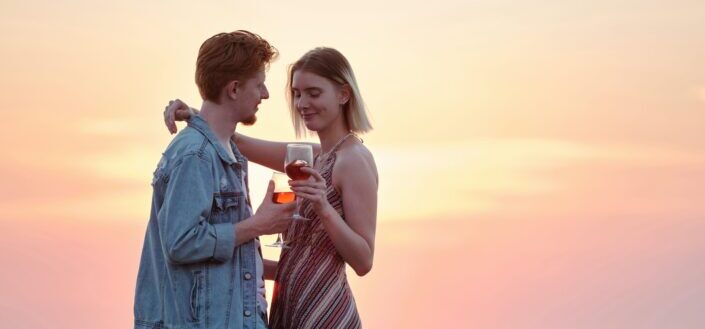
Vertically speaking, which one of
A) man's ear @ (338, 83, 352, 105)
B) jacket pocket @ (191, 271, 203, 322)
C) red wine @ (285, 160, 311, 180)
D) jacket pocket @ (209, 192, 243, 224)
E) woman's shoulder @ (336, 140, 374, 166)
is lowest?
jacket pocket @ (191, 271, 203, 322)

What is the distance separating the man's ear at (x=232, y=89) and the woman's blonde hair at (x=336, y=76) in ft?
1.99

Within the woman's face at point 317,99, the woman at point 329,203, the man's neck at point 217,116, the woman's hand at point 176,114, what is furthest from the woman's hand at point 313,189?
the woman's hand at point 176,114

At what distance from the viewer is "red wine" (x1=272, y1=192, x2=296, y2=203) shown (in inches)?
207

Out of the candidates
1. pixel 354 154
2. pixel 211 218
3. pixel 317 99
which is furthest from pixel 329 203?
pixel 211 218

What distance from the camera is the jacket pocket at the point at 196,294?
5219mm

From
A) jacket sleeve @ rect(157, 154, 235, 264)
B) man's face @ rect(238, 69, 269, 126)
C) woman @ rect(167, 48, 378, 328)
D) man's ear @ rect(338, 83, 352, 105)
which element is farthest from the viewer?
man's ear @ rect(338, 83, 352, 105)

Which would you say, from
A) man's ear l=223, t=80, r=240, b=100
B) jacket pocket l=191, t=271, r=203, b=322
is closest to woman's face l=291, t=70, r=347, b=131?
man's ear l=223, t=80, r=240, b=100

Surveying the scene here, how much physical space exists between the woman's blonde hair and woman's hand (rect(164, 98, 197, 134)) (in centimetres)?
60

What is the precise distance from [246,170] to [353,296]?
94cm

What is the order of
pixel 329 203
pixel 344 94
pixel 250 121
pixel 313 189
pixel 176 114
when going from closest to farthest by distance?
pixel 313 189, pixel 250 121, pixel 176 114, pixel 329 203, pixel 344 94

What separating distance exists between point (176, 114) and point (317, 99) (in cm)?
69

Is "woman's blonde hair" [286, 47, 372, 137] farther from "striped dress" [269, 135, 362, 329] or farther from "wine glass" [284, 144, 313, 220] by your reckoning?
"wine glass" [284, 144, 313, 220]

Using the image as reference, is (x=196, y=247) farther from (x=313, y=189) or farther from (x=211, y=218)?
(x=313, y=189)

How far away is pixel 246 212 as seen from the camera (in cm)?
545
